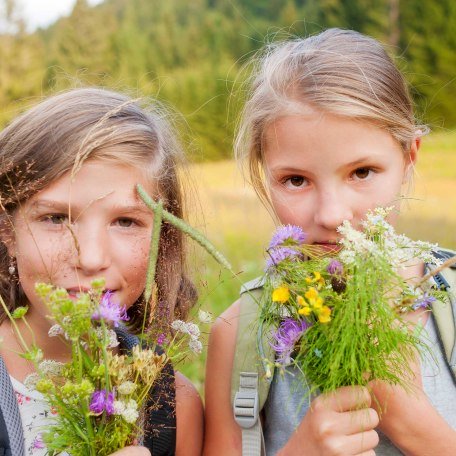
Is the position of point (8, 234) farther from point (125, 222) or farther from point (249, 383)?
point (249, 383)

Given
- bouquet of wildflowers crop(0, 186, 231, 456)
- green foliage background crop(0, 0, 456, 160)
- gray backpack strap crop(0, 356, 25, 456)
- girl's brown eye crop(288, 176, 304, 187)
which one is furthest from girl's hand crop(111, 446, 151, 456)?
green foliage background crop(0, 0, 456, 160)

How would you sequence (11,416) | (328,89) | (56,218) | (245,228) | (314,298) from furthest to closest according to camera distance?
(245,228) < (328,89) < (56,218) < (11,416) < (314,298)

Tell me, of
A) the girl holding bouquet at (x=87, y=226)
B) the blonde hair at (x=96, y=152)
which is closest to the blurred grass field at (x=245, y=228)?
the blonde hair at (x=96, y=152)

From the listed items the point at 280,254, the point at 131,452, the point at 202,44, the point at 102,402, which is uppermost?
the point at 202,44

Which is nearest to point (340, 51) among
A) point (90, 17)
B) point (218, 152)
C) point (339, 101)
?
point (339, 101)

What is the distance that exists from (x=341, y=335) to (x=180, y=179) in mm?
1304

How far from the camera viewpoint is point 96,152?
256 cm

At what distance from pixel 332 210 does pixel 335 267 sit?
1.83 ft

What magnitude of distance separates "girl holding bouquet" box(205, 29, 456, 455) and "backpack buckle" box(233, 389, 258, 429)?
0.11 metres

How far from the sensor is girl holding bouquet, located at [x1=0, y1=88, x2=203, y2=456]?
2.42 meters

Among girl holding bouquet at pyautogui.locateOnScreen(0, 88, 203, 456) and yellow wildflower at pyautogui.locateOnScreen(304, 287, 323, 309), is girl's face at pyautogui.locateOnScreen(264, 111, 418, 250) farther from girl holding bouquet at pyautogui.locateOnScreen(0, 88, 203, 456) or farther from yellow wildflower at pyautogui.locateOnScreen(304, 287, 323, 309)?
yellow wildflower at pyautogui.locateOnScreen(304, 287, 323, 309)

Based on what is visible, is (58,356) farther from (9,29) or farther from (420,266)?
(9,29)

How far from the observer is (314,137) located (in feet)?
8.35

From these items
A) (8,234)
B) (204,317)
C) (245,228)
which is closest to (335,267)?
(204,317)
